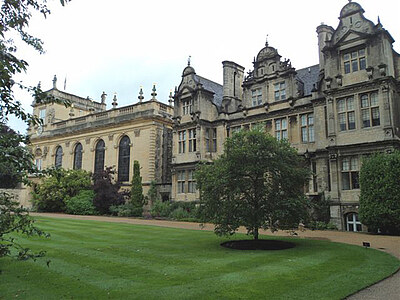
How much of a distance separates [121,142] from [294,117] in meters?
21.9

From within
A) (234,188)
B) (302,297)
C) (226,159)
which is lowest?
(302,297)

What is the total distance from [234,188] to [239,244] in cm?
242

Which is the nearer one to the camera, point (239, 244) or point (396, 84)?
point (239, 244)

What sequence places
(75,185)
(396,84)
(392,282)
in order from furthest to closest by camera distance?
(75,185)
(396,84)
(392,282)

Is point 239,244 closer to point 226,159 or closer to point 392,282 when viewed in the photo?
point 226,159

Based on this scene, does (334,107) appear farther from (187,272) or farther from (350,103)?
(187,272)

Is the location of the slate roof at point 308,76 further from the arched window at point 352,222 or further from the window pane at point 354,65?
the arched window at point 352,222

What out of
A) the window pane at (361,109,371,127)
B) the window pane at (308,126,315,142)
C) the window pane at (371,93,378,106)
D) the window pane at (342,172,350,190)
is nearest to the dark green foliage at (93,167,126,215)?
the window pane at (308,126,315,142)

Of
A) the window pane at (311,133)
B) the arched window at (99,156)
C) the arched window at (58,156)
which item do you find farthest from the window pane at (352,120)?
the arched window at (58,156)

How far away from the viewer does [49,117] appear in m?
53.4

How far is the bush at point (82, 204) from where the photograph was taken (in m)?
34.7

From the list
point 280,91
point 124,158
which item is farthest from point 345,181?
point 124,158

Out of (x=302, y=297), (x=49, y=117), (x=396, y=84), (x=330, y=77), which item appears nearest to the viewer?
(x=302, y=297)

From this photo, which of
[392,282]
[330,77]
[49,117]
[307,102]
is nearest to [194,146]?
[307,102]
